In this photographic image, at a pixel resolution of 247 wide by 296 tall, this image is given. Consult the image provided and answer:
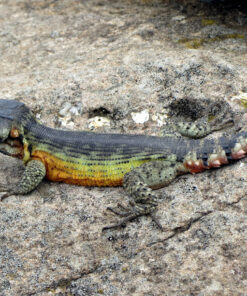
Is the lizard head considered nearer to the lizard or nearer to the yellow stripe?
the lizard

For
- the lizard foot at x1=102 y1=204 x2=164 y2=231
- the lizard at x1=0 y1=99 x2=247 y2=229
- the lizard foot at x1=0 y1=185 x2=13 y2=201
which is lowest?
the lizard foot at x1=102 y1=204 x2=164 y2=231

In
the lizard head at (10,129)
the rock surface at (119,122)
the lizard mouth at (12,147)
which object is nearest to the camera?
the rock surface at (119,122)

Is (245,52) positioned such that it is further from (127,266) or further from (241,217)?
(127,266)

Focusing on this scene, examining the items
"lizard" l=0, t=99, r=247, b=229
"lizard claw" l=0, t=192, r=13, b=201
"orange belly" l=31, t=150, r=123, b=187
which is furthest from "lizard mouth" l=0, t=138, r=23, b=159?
"lizard claw" l=0, t=192, r=13, b=201

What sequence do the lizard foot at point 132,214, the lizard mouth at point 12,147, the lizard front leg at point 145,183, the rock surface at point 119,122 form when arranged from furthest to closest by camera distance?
the lizard mouth at point 12,147, the lizard front leg at point 145,183, the lizard foot at point 132,214, the rock surface at point 119,122

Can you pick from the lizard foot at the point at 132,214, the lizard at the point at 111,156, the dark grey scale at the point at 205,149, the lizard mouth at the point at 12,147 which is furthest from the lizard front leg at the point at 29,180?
the dark grey scale at the point at 205,149

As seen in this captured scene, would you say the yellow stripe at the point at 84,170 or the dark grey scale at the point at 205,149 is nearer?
the dark grey scale at the point at 205,149

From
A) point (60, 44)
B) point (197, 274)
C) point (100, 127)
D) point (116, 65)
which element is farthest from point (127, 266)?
point (60, 44)

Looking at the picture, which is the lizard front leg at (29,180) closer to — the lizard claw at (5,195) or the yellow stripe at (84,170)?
the lizard claw at (5,195)
